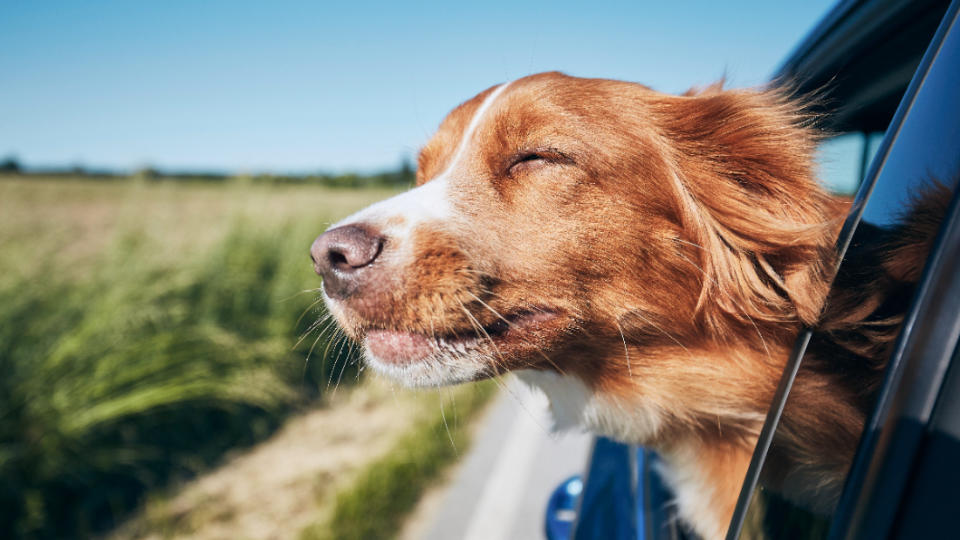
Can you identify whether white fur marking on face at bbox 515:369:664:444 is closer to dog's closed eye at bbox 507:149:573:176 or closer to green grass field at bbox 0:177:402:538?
dog's closed eye at bbox 507:149:573:176

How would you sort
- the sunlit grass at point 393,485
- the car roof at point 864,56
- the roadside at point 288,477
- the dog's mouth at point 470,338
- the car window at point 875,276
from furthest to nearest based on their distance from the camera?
the roadside at point 288,477, the sunlit grass at point 393,485, the dog's mouth at point 470,338, the car roof at point 864,56, the car window at point 875,276

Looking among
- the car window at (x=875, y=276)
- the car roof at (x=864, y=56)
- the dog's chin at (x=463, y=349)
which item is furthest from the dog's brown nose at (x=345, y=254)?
the car roof at (x=864, y=56)

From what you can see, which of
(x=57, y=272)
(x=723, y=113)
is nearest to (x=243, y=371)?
(x=57, y=272)

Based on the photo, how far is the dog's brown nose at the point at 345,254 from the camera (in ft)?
4.86

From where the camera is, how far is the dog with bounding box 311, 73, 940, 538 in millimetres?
1458

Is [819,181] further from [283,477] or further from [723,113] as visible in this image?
[283,477]

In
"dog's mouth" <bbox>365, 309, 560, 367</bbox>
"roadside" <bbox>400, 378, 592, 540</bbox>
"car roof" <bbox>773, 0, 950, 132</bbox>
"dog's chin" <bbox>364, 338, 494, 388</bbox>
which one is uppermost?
"car roof" <bbox>773, 0, 950, 132</bbox>

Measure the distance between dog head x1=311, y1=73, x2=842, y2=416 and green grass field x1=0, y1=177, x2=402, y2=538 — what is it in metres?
0.95

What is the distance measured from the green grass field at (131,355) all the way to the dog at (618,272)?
0.96m

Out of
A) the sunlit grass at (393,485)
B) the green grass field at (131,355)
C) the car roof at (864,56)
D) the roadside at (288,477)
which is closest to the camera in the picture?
the car roof at (864,56)

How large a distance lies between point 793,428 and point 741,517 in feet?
0.61

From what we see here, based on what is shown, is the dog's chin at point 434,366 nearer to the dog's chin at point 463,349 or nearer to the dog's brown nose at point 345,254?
the dog's chin at point 463,349

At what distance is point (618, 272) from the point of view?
5.09 ft

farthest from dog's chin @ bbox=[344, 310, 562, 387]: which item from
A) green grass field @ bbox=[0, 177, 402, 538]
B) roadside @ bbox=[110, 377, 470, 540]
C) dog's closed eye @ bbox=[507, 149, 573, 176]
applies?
roadside @ bbox=[110, 377, 470, 540]
